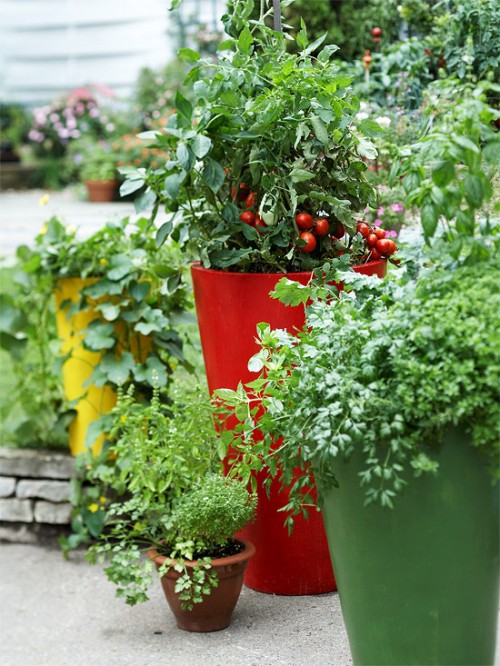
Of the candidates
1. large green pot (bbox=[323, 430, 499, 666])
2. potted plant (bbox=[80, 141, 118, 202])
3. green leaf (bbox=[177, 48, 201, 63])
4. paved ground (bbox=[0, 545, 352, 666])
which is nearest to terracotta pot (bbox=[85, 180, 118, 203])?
potted plant (bbox=[80, 141, 118, 202])

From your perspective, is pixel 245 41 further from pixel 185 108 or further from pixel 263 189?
pixel 263 189

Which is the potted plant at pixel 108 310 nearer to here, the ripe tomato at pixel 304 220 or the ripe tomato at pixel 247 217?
A: the ripe tomato at pixel 247 217

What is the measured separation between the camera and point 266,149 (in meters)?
2.57

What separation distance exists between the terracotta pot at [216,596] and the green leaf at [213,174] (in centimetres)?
96

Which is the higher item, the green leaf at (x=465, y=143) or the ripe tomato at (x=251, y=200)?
the green leaf at (x=465, y=143)

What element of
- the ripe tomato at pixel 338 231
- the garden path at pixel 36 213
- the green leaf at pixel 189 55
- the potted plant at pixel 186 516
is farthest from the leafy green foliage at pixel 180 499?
the garden path at pixel 36 213

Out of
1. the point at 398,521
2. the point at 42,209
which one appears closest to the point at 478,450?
the point at 398,521

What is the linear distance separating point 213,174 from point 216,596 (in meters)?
1.09

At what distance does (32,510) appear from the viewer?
3.48 metres

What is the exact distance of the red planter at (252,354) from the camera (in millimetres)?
2568

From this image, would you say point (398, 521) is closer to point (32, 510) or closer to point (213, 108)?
point (213, 108)

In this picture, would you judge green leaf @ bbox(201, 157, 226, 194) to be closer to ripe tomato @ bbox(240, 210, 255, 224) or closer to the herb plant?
ripe tomato @ bbox(240, 210, 255, 224)

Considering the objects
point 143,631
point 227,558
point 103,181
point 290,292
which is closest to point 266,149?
point 290,292

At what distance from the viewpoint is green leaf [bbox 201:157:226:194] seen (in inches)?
102
